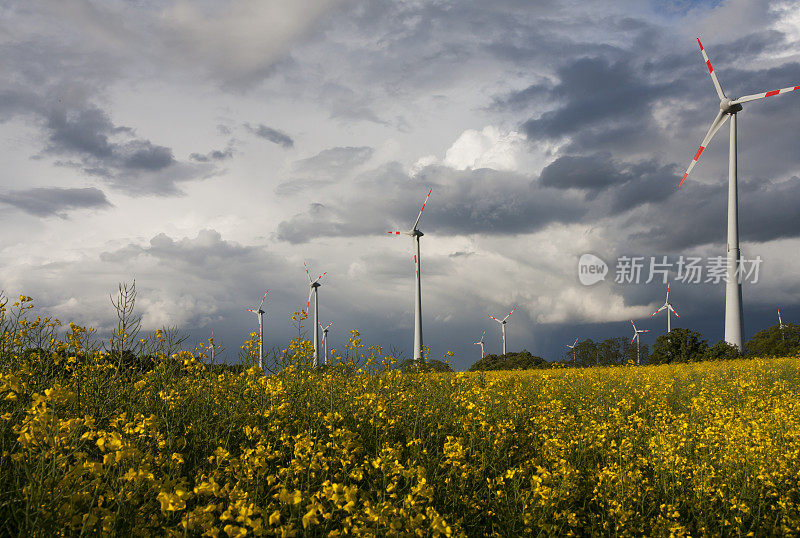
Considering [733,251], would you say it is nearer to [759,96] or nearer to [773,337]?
[759,96]

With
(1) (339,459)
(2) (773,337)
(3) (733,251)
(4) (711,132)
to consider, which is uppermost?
(4) (711,132)

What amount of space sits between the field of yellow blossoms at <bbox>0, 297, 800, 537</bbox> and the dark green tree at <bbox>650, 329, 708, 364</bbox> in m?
27.4

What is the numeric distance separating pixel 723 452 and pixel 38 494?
28.6 ft

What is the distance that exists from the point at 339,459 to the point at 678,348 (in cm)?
3610

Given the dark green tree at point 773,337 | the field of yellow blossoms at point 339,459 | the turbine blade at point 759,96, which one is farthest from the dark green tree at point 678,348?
the dark green tree at point 773,337

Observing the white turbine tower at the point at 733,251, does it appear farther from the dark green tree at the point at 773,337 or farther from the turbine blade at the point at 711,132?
the dark green tree at the point at 773,337

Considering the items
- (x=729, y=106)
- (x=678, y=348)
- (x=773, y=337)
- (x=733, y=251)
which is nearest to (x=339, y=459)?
(x=678, y=348)

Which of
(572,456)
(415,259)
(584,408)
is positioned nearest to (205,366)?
(572,456)

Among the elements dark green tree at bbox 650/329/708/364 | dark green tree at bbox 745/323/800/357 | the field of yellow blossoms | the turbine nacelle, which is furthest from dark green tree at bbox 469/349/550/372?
dark green tree at bbox 745/323/800/357

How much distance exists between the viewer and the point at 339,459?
220 inches

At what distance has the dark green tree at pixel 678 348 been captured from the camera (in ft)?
115

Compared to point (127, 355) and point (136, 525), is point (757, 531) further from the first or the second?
point (127, 355)

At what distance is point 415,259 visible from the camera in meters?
40.5

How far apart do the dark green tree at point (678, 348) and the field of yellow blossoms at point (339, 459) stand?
27.4m
